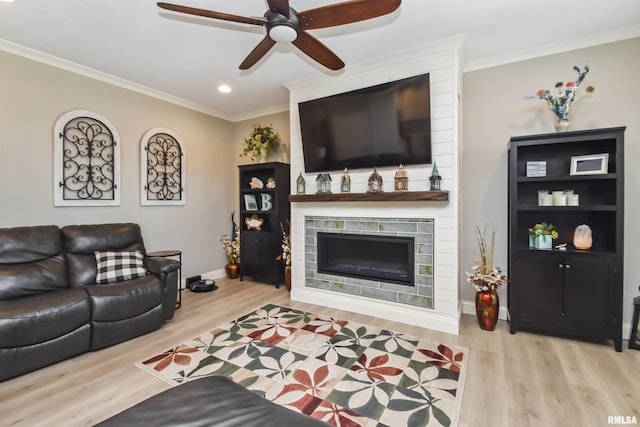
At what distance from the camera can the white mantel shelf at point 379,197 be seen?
2641 millimetres

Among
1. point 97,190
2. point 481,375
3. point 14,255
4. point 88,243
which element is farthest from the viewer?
point 97,190

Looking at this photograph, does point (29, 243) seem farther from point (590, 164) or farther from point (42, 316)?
point (590, 164)

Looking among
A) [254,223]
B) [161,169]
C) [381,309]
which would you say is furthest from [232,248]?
[381,309]

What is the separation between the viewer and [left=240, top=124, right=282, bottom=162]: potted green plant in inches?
169

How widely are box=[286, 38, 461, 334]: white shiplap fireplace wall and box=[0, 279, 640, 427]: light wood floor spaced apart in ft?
0.85

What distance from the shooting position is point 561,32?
2.52m

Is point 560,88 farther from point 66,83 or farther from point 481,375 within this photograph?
point 66,83

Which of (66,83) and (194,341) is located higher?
(66,83)

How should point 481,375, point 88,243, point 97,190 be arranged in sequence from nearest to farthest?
1. point 481,375
2. point 88,243
3. point 97,190

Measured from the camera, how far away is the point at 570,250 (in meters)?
2.49

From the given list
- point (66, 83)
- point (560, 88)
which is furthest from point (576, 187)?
point (66, 83)

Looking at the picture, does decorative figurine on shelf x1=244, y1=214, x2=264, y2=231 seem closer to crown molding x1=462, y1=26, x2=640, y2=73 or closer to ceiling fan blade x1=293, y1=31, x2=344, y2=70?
ceiling fan blade x1=293, y1=31, x2=344, y2=70

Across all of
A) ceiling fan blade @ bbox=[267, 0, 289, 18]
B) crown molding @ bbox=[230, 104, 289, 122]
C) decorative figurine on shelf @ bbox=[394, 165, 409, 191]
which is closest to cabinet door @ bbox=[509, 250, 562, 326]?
decorative figurine on shelf @ bbox=[394, 165, 409, 191]

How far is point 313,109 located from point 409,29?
128cm
